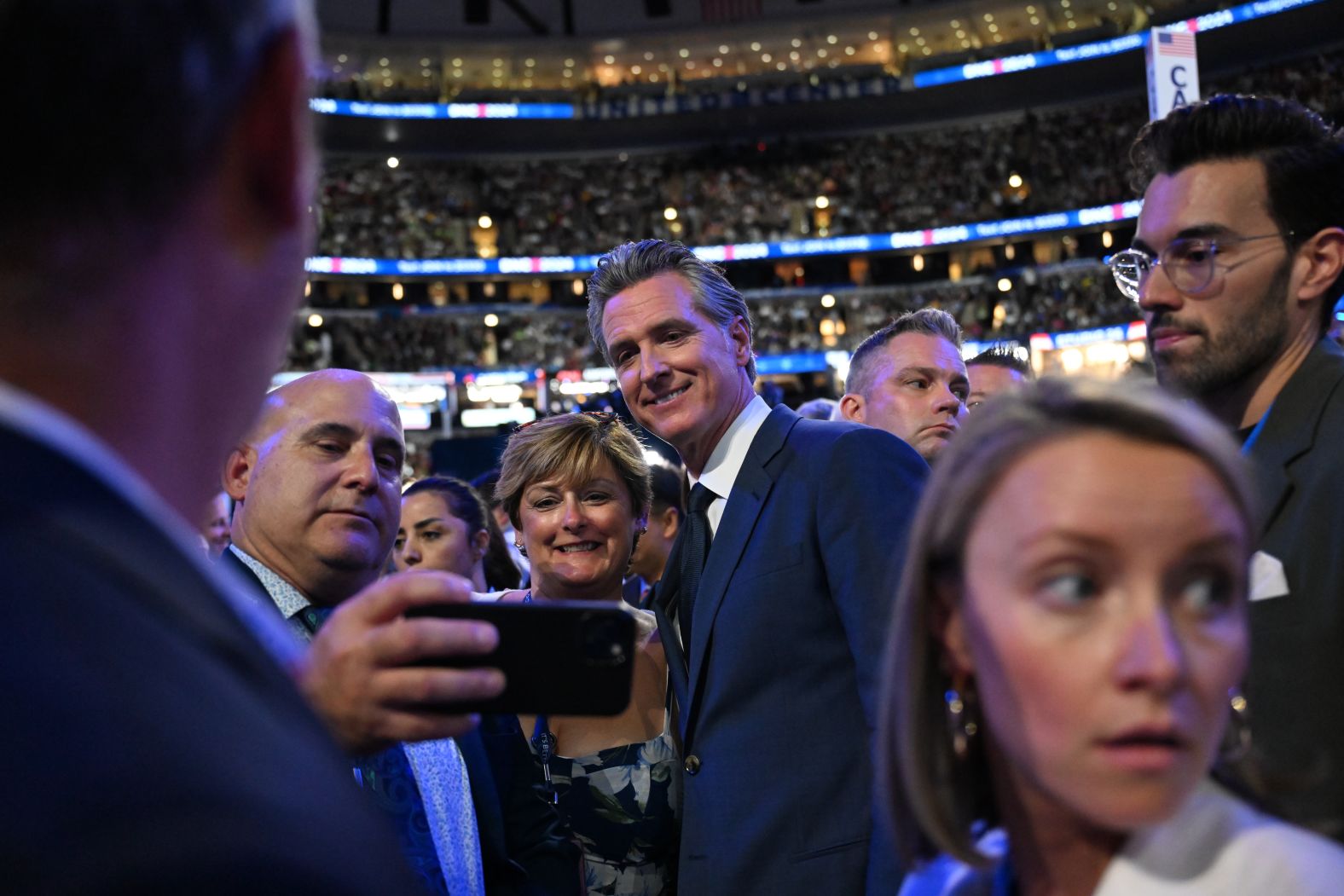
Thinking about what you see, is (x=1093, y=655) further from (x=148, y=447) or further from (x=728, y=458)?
(x=728, y=458)

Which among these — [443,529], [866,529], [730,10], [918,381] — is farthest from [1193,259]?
[730,10]

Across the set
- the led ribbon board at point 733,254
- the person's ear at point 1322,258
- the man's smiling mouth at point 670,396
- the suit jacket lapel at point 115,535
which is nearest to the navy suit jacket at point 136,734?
the suit jacket lapel at point 115,535

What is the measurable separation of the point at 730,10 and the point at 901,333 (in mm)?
28246

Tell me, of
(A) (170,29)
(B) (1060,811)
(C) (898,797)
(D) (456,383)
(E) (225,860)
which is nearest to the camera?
(E) (225,860)

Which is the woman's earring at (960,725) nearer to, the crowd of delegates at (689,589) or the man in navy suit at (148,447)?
the crowd of delegates at (689,589)

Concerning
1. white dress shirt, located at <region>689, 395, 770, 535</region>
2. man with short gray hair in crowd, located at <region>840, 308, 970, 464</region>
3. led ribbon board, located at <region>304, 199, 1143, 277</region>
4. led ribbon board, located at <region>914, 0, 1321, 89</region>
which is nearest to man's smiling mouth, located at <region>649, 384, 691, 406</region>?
white dress shirt, located at <region>689, 395, 770, 535</region>

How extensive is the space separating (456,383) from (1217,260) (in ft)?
97.0

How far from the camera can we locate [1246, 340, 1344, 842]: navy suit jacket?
1.69 meters

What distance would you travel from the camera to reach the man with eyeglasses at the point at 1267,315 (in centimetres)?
175

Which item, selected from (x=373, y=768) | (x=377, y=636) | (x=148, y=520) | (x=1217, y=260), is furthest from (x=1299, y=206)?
(x=148, y=520)

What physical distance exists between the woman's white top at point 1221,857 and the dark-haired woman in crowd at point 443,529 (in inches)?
159

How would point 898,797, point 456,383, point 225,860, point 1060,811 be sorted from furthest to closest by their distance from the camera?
1. point 456,383
2. point 898,797
3. point 1060,811
4. point 225,860

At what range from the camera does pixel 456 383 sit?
101 feet

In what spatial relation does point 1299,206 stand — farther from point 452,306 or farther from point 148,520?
point 452,306
